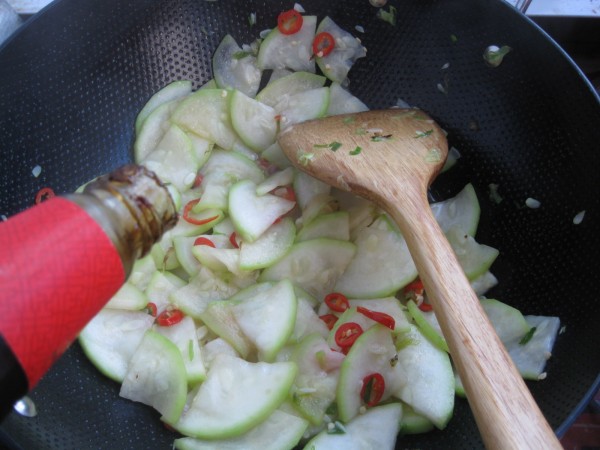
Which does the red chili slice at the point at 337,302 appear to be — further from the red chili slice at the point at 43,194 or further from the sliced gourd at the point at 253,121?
the red chili slice at the point at 43,194

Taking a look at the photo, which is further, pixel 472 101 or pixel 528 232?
pixel 472 101

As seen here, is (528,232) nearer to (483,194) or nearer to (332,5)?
(483,194)

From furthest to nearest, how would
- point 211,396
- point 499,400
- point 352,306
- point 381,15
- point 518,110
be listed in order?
1. point 381,15
2. point 518,110
3. point 352,306
4. point 211,396
5. point 499,400

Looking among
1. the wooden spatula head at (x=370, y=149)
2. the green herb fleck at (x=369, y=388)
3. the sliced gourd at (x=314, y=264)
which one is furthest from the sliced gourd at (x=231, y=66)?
the green herb fleck at (x=369, y=388)

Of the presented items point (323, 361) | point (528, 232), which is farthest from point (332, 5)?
point (323, 361)

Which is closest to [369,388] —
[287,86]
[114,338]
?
[114,338]

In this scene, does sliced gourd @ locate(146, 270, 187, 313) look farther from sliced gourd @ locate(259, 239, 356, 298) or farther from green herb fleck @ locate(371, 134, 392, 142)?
green herb fleck @ locate(371, 134, 392, 142)

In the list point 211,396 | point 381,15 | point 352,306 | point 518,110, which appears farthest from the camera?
point 381,15

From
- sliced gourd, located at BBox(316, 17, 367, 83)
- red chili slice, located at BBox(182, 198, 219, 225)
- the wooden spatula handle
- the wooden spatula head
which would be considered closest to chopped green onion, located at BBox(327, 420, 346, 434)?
the wooden spatula handle
